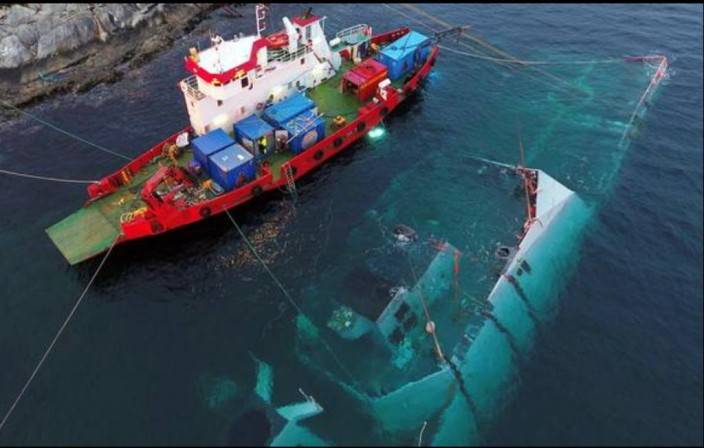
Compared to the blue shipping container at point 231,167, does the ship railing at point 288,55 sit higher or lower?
higher

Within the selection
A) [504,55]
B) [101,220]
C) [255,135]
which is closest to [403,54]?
[504,55]

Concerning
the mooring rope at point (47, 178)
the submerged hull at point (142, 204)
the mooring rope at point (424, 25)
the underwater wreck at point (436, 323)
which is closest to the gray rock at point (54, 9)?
the mooring rope at point (47, 178)

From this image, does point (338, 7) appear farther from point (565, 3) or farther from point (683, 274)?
point (683, 274)

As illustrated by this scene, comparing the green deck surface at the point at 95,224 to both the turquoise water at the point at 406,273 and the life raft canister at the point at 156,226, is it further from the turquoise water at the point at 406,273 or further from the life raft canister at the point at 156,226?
the life raft canister at the point at 156,226

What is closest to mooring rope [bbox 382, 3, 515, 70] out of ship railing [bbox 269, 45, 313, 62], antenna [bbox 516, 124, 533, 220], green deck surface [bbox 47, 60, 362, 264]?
antenna [bbox 516, 124, 533, 220]

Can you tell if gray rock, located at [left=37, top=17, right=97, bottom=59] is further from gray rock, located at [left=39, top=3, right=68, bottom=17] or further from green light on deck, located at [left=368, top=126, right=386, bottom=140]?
green light on deck, located at [left=368, top=126, right=386, bottom=140]

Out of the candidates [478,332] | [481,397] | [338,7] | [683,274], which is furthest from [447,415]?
[338,7]
